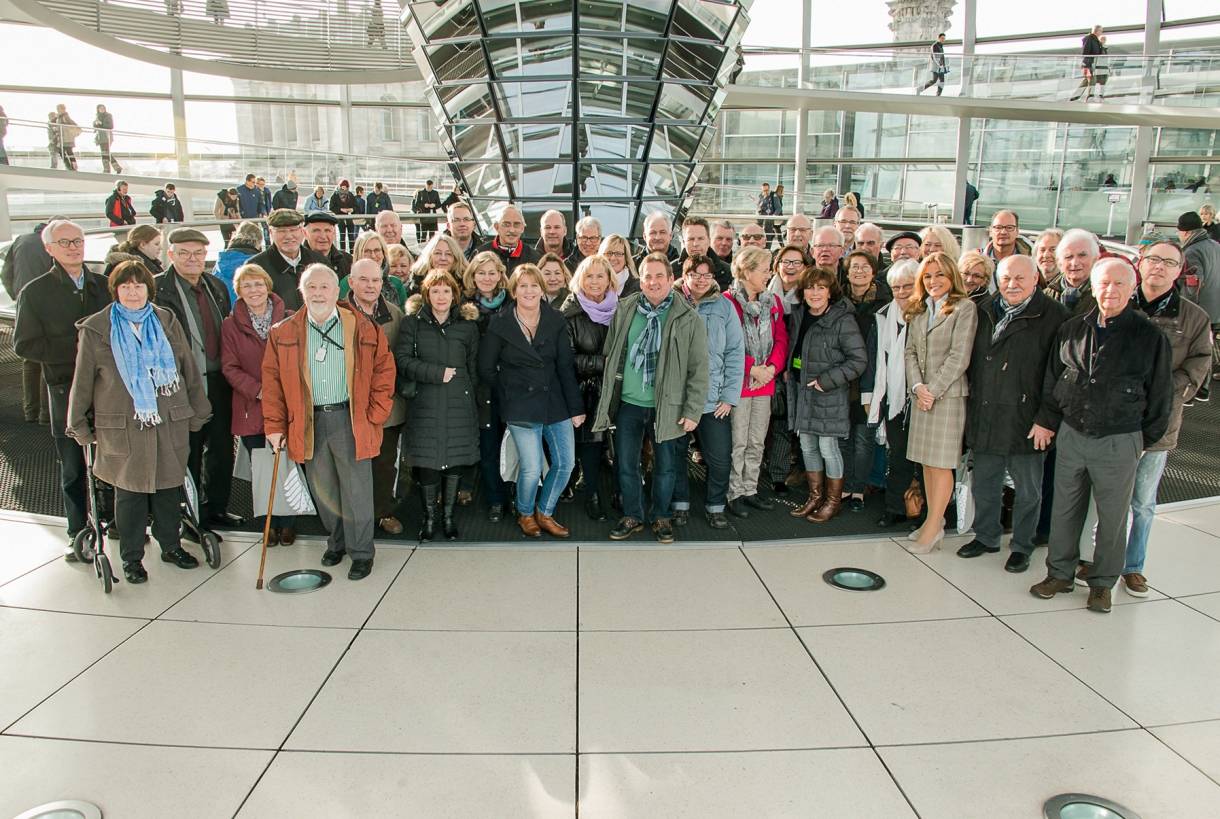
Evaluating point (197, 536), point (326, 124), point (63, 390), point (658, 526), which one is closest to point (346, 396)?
point (197, 536)

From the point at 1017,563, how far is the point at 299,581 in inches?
167

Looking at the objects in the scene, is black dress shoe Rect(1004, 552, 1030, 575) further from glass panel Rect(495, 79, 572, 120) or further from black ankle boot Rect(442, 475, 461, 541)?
glass panel Rect(495, 79, 572, 120)

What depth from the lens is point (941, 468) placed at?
5.08 metres

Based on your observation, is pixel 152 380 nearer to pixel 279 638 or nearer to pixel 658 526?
pixel 279 638

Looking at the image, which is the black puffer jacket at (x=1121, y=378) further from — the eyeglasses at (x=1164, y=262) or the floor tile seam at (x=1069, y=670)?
the floor tile seam at (x=1069, y=670)

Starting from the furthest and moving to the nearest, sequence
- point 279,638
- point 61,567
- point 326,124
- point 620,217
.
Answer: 1. point 326,124
2. point 620,217
3. point 61,567
4. point 279,638

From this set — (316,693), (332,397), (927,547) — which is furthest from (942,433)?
(316,693)

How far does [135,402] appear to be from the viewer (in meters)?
4.41

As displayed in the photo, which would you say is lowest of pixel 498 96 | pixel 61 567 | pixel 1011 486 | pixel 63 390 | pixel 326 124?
pixel 61 567

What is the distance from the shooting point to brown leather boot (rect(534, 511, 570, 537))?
211 inches

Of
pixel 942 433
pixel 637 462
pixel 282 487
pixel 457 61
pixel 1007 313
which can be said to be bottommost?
pixel 282 487

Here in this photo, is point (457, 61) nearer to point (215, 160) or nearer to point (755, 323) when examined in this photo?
point (755, 323)

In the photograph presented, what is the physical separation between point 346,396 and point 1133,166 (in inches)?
979

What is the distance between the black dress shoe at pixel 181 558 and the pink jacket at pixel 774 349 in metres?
3.69
